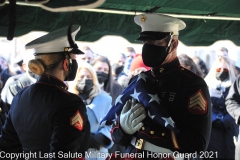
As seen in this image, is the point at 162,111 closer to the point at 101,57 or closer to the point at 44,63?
the point at 44,63

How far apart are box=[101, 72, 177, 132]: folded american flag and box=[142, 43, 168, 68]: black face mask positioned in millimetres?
90

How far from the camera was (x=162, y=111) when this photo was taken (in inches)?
85.7

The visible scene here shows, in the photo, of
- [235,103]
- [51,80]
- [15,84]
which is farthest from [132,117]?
[235,103]

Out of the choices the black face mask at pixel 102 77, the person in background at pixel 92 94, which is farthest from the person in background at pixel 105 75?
the person in background at pixel 92 94

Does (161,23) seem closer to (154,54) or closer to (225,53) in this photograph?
(154,54)

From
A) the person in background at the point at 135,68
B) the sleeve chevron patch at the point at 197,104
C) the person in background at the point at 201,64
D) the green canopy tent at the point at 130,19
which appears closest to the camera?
the sleeve chevron patch at the point at 197,104

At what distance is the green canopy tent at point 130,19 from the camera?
3.14 meters

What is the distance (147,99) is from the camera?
2.21 meters

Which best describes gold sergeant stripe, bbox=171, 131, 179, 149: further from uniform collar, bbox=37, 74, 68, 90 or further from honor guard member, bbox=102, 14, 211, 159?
uniform collar, bbox=37, 74, 68, 90

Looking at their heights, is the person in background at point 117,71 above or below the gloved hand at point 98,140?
above

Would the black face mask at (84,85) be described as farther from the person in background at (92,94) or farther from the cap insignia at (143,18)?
the cap insignia at (143,18)

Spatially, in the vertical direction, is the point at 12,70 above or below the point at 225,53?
below

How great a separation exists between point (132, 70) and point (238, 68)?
1.58 meters

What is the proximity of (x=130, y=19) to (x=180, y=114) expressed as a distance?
1766 millimetres
